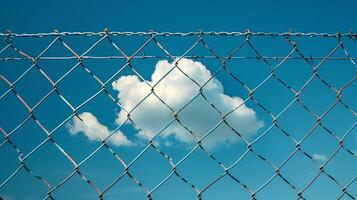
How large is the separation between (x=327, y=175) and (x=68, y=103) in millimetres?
1529

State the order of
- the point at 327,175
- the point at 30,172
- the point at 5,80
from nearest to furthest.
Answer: the point at 30,172, the point at 5,80, the point at 327,175

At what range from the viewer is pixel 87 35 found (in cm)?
247

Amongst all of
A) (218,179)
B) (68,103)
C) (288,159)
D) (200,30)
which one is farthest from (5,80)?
(288,159)

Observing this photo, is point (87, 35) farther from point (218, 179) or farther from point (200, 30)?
point (218, 179)

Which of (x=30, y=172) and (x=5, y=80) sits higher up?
(x=5, y=80)

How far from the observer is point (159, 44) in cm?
246

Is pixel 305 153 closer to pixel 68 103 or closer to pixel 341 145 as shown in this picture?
pixel 341 145

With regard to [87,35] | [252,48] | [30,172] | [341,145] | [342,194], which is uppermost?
[87,35]

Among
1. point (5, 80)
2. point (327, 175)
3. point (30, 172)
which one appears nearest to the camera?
point (30, 172)

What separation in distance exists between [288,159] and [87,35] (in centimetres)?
132

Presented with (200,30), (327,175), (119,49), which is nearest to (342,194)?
(327,175)

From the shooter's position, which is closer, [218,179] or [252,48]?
[218,179]

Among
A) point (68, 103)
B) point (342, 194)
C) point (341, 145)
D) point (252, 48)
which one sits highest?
point (68, 103)

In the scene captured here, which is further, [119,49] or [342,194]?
[342,194]
